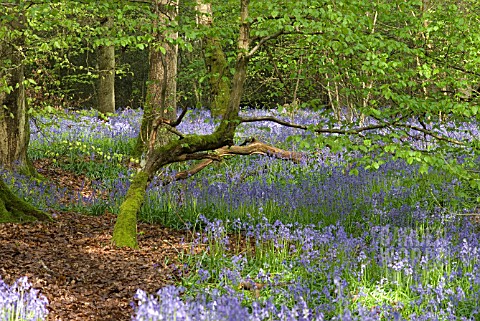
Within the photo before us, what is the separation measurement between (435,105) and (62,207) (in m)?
5.78

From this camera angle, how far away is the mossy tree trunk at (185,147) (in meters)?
7.17

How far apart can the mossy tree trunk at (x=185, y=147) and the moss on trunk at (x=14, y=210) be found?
141 cm

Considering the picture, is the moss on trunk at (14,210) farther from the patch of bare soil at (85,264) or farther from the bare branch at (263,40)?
the bare branch at (263,40)

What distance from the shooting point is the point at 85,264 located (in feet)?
21.1

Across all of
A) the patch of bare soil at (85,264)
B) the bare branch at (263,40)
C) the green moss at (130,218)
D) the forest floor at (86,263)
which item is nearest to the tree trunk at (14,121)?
the forest floor at (86,263)

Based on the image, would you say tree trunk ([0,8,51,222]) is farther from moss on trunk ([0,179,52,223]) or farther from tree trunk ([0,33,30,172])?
moss on trunk ([0,179,52,223])

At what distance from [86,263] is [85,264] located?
0.13ft


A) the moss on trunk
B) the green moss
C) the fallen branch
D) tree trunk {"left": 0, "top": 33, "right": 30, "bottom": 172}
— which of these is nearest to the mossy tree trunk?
the green moss

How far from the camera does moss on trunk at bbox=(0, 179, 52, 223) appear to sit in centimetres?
773

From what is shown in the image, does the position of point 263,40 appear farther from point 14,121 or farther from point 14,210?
point 14,121

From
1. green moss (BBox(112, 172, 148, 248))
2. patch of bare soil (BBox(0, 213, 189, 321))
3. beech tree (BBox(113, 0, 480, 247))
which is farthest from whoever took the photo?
green moss (BBox(112, 172, 148, 248))

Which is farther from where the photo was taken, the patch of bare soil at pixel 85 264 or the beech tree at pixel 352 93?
the beech tree at pixel 352 93

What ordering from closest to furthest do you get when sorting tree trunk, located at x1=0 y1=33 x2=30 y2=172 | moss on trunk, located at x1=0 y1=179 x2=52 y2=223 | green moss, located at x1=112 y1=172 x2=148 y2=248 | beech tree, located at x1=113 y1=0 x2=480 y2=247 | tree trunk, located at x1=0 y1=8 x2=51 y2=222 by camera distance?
beech tree, located at x1=113 y1=0 x2=480 y2=247 → green moss, located at x1=112 y1=172 x2=148 y2=248 → moss on trunk, located at x1=0 y1=179 x2=52 y2=223 → tree trunk, located at x1=0 y1=8 x2=51 y2=222 → tree trunk, located at x1=0 y1=33 x2=30 y2=172

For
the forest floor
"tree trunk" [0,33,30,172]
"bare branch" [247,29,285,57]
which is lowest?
the forest floor
